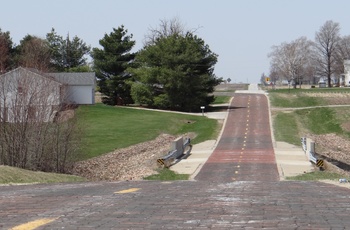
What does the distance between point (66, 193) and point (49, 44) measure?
109145 mm

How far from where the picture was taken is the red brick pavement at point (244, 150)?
115ft

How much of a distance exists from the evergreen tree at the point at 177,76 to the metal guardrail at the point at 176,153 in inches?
1079

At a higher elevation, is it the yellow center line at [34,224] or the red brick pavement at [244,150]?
the yellow center line at [34,224]

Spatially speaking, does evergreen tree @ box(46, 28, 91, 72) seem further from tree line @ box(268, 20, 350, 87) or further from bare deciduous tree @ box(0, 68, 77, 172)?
bare deciduous tree @ box(0, 68, 77, 172)

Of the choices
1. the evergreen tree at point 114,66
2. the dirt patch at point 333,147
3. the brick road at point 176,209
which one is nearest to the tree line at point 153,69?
the evergreen tree at point 114,66

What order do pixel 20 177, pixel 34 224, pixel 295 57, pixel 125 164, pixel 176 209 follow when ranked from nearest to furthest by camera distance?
pixel 34 224 < pixel 176 209 < pixel 20 177 < pixel 125 164 < pixel 295 57

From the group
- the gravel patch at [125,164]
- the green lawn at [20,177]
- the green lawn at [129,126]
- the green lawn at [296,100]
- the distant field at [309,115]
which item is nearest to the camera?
the green lawn at [20,177]

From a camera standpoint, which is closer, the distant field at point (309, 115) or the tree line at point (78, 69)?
the tree line at point (78, 69)

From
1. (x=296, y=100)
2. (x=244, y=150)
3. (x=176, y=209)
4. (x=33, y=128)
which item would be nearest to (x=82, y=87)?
(x=296, y=100)

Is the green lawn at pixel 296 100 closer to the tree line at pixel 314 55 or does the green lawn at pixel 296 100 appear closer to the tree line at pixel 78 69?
the tree line at pixel 78 69

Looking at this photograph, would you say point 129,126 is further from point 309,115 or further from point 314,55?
point 314,55

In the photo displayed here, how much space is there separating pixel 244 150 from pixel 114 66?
156 ft

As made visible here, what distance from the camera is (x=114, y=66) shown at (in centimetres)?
9419

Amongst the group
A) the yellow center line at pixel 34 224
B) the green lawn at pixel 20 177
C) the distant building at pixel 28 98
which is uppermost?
the distant building at pixel 28 98
